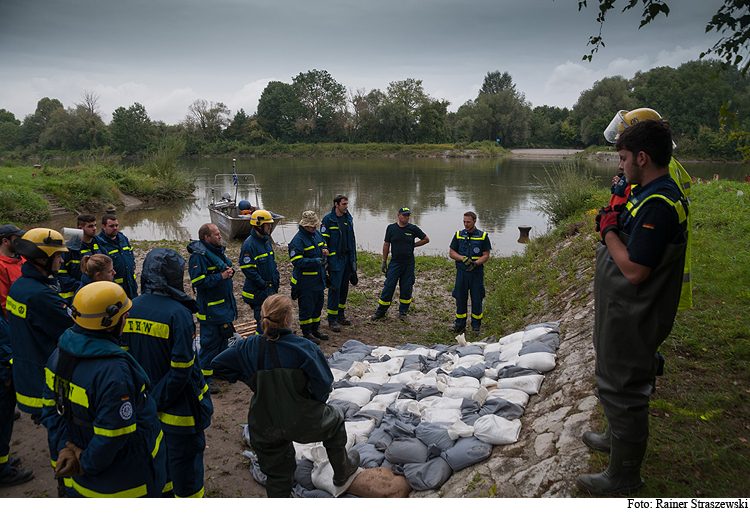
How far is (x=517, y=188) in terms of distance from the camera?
27.1 metres

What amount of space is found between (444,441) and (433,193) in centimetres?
2348

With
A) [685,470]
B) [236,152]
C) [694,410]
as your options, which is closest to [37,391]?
[685,470]

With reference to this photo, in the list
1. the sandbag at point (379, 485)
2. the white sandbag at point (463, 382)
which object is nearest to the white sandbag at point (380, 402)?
the white sandbag at point (463, 382)

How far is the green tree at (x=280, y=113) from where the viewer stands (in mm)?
74875

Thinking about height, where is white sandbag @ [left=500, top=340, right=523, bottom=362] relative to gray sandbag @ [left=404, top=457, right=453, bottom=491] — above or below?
above

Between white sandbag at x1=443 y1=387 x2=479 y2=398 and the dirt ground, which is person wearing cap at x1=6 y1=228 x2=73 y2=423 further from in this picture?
white sandbag at x1=443 y1=387 x2=479 y2=398

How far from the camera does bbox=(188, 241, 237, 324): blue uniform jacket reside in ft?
15.3

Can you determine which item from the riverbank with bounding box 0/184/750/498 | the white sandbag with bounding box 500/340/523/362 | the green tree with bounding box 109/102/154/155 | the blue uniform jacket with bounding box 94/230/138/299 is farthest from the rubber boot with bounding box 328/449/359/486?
the green tree with bounding box 109/102/154/155

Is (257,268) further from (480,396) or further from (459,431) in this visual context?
(459,431)

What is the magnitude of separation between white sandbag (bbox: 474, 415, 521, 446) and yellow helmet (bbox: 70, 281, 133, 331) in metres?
2.51

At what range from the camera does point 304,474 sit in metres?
3.29

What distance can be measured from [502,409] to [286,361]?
6.33ft

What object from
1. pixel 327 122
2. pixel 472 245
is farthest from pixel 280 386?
pixel 327 122

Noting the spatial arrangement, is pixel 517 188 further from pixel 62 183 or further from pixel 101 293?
pixel 101 293
